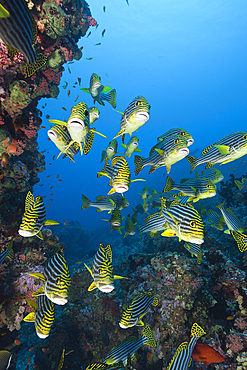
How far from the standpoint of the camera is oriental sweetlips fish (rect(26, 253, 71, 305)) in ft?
6.97

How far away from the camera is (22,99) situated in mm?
5043

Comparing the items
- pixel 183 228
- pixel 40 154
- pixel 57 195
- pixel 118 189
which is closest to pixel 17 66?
pixel 40 154

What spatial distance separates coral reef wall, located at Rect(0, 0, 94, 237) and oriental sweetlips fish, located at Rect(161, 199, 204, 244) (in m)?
5.17

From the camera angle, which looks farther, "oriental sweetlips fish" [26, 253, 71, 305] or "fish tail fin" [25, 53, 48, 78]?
"fish tail fin" [25, 53, 48, 78]

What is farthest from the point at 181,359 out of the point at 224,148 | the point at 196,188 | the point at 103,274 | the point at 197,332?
the point at 224,148

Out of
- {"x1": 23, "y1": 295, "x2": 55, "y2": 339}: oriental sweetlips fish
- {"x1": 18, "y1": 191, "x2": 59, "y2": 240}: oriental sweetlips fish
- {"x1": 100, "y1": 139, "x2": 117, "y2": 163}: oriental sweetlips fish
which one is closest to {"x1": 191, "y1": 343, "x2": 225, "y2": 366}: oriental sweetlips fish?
{"x1": 23, "y1": 295, "x2": 55, "y2": 339}: oriental sweetlips fish

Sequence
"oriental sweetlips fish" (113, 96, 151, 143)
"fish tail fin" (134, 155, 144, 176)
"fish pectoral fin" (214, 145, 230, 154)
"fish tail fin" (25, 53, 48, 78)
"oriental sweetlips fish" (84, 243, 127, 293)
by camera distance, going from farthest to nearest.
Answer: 1. "fish tail fin" (134, 155, 144, 176)
2. "fish tail fin" (25, 53, 48, 78)
3. "fish pectoral fin" (214, 145, 230, 154)
4. "oriental sweetlips fish" (113, 96, 151, 143)
5. "oriental sweetlips fish" (84, 243, 127, 293)

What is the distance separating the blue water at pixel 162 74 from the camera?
168ft

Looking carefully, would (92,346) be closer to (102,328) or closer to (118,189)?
(102,328)

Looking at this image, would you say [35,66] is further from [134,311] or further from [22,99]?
[134,311]

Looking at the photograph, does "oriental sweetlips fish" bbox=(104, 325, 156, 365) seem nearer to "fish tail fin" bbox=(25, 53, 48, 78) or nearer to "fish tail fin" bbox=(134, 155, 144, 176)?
"fish tail fin" bbox=(134, 155, 144, 176)

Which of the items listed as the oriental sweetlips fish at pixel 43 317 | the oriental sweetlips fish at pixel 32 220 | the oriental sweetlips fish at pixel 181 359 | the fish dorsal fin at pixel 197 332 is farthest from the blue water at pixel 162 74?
the oriental sweetlips fish at pixel 43 317

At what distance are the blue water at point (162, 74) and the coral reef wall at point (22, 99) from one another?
85.0ft

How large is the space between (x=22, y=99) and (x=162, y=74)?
109m
